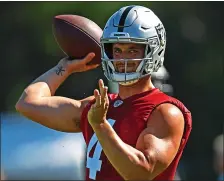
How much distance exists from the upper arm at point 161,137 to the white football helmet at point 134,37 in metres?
0.25

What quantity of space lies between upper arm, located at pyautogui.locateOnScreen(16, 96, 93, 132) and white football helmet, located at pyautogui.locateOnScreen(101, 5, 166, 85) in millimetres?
517

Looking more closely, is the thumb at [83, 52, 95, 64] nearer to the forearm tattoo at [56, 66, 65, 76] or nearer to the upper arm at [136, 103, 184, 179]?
the forearm tattoo at [56, 66, 65, 76]

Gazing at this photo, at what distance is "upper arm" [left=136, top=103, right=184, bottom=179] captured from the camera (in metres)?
4.99

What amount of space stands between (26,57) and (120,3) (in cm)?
216

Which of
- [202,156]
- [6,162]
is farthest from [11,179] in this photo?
[202,156]

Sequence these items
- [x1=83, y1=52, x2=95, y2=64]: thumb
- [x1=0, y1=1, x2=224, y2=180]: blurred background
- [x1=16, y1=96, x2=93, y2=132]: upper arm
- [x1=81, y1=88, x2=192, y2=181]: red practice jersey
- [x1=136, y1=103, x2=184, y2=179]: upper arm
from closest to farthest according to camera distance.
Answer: [x1=136, y1=103, x2=184, y2=179]: upper arm, [x1=81, y1=88, x2=192, y2=181]: red practice jersey, [x1=16, y1=96, x2=93, y2=132]: upper arm, [x1=83, y1=52, x2=95, y2=64]: thumb, [x1=0, y1=1, x2=224, y2=180]: blurred background

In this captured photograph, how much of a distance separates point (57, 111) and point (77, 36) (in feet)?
1.71

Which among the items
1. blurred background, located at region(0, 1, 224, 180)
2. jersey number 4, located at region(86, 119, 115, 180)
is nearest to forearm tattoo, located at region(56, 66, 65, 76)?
jersey number 4, located at region(86, 119, 115, 180)

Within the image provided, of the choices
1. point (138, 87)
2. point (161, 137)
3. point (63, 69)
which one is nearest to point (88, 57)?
point (63, 69)

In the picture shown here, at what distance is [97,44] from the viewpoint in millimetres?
6039

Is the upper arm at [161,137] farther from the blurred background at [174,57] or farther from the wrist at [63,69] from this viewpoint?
the blurred background at [174,57]

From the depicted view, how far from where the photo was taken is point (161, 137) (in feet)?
16.6

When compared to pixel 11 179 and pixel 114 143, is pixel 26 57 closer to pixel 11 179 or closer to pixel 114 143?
pixel 11 179

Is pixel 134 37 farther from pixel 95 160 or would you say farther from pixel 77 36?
pixel 77 36
